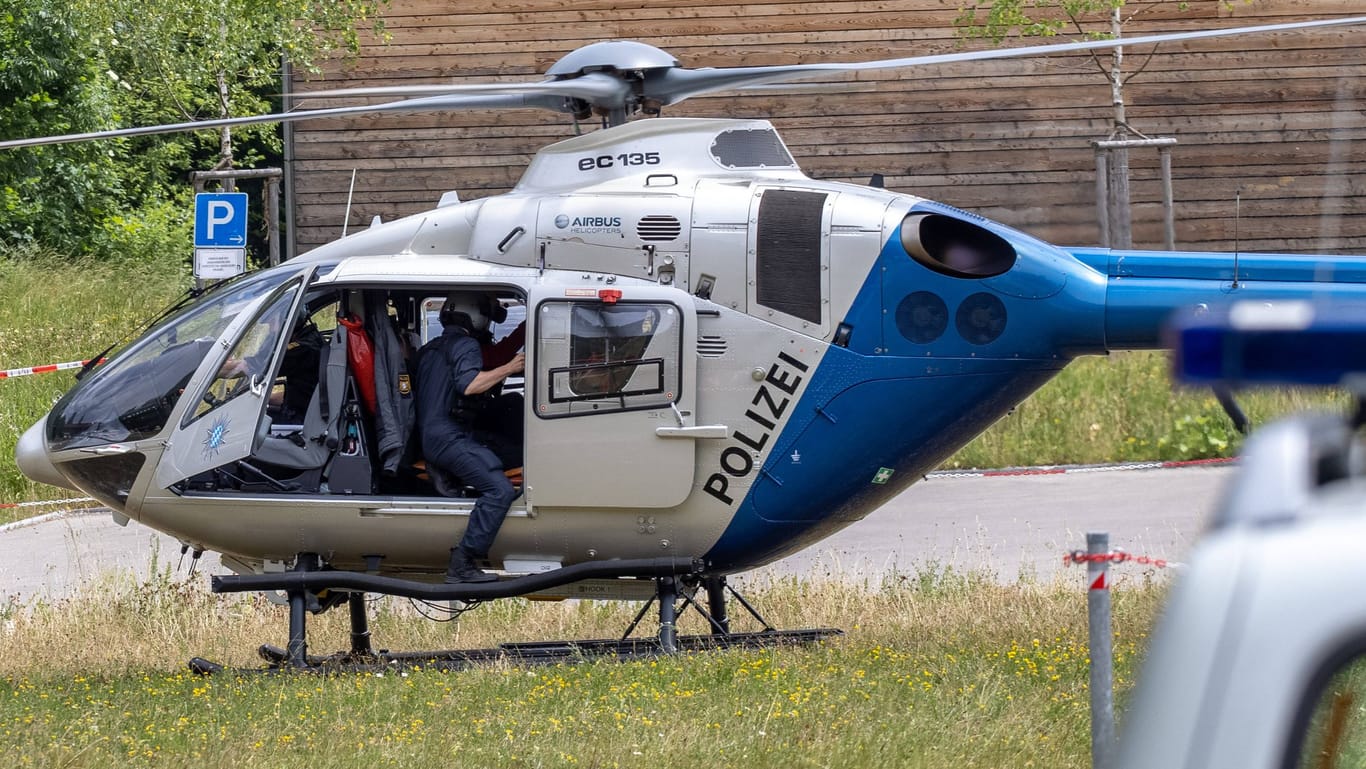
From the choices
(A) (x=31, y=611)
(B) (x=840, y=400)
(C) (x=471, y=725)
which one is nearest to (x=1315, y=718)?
(C) (x=471, y=725)

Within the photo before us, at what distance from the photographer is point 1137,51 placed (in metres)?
22.9

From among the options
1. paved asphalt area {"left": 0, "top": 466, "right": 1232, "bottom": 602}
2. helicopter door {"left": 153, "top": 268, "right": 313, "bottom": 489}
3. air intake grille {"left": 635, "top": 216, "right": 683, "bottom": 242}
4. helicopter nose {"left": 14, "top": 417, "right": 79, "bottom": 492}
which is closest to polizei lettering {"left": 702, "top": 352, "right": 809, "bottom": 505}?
air intake grille {"left": 635, "top": 216, "right": 683, "bottom": 242}

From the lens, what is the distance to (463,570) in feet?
28.8

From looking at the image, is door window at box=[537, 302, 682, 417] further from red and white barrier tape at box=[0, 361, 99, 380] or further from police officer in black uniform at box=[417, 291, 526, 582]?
red and white barrier tape at box=[0, 361, 99, 380]

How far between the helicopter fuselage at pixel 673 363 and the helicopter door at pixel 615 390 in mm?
12

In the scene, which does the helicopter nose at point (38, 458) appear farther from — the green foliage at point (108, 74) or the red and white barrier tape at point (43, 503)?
the green foliage at point (108, 74)

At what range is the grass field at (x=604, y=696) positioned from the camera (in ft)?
21.7

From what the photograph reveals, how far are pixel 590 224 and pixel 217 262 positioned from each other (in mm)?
7024

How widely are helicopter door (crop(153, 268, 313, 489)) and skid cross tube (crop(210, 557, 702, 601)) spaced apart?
0.69 meters

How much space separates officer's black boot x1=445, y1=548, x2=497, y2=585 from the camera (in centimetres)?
877

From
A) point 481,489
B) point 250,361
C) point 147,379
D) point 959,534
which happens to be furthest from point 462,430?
point 959,534

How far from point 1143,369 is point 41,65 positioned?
16.0 metres

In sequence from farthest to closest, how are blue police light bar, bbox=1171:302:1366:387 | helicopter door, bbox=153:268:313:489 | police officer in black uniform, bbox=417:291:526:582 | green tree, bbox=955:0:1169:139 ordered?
green tree, bbox=955:0:1169:139, helicopter door, bbox=153:268:313:489, police officer in black uniform, bbox=417:291:526:582, blue police light bar, bbox=1171:302:1366:387

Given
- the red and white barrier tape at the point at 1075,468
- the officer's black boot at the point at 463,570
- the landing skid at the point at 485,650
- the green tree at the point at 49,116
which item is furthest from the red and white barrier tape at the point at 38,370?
the red and white barrier tape at the point at 1075,468
